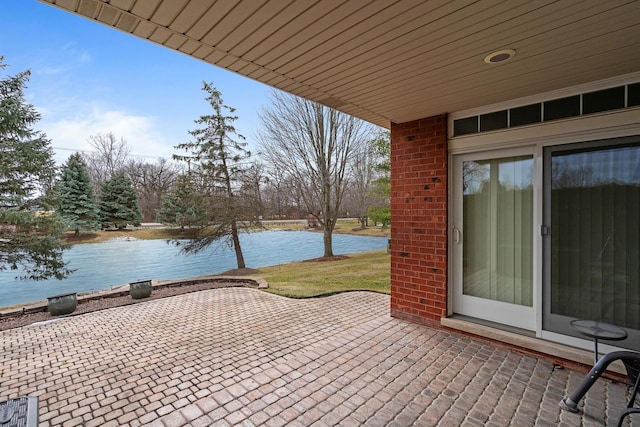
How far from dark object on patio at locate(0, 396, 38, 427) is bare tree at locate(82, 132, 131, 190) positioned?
16101mm

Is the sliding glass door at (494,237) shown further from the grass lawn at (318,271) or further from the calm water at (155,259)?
the calm water at (155,259)

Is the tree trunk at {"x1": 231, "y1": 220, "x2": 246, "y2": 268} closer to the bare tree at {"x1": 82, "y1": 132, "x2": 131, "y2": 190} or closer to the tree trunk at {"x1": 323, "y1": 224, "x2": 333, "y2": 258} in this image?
the tree trunk at {"x1": 323, "y1": 224, "x2": 333, "y2": 258}

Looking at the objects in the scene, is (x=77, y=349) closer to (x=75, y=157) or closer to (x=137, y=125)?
(x=75, y=157)

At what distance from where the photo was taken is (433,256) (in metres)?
3.64

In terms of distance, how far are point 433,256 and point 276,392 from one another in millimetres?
2415

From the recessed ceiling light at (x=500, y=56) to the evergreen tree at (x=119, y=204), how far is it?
15988 mm

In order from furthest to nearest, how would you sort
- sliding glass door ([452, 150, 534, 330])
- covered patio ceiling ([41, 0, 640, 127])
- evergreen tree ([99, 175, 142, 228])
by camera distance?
evergreen tree ([99, 175, 142, 228])
sliding glass door ([452, 150, 534, 330])
covered patio ceiling ([41, 0, 640, 127])

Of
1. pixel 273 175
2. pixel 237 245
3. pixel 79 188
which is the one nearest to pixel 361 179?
pixel 273 175

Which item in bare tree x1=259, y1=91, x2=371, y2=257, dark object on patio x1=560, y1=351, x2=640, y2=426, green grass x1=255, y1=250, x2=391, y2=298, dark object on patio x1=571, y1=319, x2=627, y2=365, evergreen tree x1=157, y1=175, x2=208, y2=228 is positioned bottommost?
green grass x1=255, y1=250, x2=391, y2=298

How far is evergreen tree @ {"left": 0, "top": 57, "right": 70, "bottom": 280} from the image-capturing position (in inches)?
233

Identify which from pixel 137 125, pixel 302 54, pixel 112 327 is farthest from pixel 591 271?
pixel 137 125

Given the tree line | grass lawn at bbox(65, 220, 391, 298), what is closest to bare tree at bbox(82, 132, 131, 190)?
the tree line

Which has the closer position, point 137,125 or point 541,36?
point 541,36

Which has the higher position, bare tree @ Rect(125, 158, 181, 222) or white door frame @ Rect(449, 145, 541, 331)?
bare tree @ Rect(125, 158, 181, 222)
